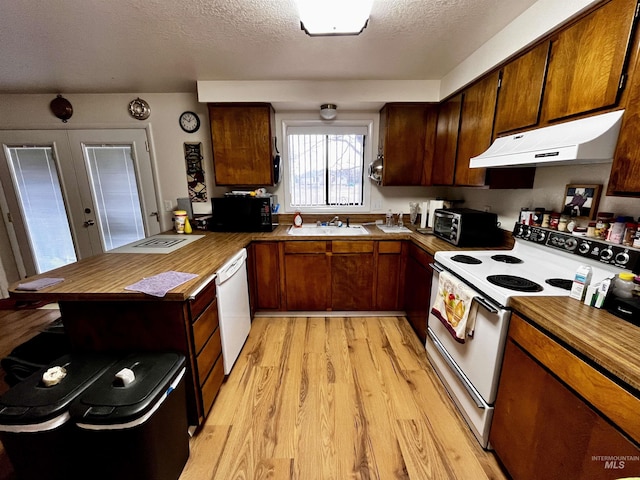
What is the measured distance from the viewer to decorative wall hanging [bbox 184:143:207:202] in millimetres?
2922

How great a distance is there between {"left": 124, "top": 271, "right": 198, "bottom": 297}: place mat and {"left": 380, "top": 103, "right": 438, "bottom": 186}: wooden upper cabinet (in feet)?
7.03

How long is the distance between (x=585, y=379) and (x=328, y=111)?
2.73 meters

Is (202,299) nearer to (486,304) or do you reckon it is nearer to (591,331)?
(486,304)

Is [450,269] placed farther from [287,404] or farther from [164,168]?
[164,168]

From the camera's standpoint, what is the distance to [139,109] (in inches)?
111

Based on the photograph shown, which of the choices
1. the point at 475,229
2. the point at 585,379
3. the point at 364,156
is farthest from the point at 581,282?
the point at 364,156

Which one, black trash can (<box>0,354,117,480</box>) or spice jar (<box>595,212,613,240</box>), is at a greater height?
spice jar (<box>595,212,613,240</box>)

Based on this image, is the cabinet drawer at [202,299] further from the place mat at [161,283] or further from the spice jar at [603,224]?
the spice jar at [603,224]

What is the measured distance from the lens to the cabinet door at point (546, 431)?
0.79 meters

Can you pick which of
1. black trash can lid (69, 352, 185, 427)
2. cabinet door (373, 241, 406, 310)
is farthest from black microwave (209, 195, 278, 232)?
black trash can lid (69, 352, 185, 427)

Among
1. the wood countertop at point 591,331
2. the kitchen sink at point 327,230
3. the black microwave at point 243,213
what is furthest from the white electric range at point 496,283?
the black microwave at point 243,213

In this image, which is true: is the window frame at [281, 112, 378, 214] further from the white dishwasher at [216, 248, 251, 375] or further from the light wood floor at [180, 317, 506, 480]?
the light wood floor at [180, 317, 506, 480]

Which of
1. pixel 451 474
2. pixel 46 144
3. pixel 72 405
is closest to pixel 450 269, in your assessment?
pixel 451 474

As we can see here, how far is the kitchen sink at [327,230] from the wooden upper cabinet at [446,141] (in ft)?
2.98
